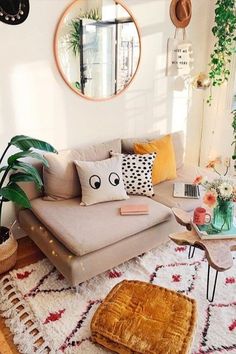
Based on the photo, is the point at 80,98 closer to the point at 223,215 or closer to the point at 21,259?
the point at 21,259

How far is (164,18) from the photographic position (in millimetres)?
3100

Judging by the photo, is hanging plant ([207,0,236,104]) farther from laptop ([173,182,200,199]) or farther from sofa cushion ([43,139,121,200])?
sofa cushion ([43,139,121,200])

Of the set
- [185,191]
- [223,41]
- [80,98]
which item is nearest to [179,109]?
[223,41]

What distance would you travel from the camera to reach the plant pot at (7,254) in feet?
7.33

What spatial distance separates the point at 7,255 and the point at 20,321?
0.51m

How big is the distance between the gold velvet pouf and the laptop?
1048mm

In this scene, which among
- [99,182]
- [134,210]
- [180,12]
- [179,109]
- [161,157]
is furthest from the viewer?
[179,109]

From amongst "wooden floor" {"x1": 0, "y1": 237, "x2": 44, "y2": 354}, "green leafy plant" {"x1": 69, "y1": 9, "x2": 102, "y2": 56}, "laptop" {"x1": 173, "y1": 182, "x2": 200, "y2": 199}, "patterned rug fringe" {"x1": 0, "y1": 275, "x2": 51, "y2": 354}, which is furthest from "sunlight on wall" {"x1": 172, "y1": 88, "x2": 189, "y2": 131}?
"patterned rug fringe" {"x1": 0, "y1": 275, "x2": 51, "y2": 354}

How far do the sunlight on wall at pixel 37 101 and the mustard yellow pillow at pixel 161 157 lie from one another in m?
0.77

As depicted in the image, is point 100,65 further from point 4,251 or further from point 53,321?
point 53,321

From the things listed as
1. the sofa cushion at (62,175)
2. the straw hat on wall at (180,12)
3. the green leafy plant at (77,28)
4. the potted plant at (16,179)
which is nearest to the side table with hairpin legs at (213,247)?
the sofa cushion at (62,175)

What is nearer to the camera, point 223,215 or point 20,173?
point 223,215

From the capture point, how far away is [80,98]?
276 centimetres

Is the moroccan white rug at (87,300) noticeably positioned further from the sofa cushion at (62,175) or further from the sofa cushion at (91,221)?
the sofa cushion at (62,175)
